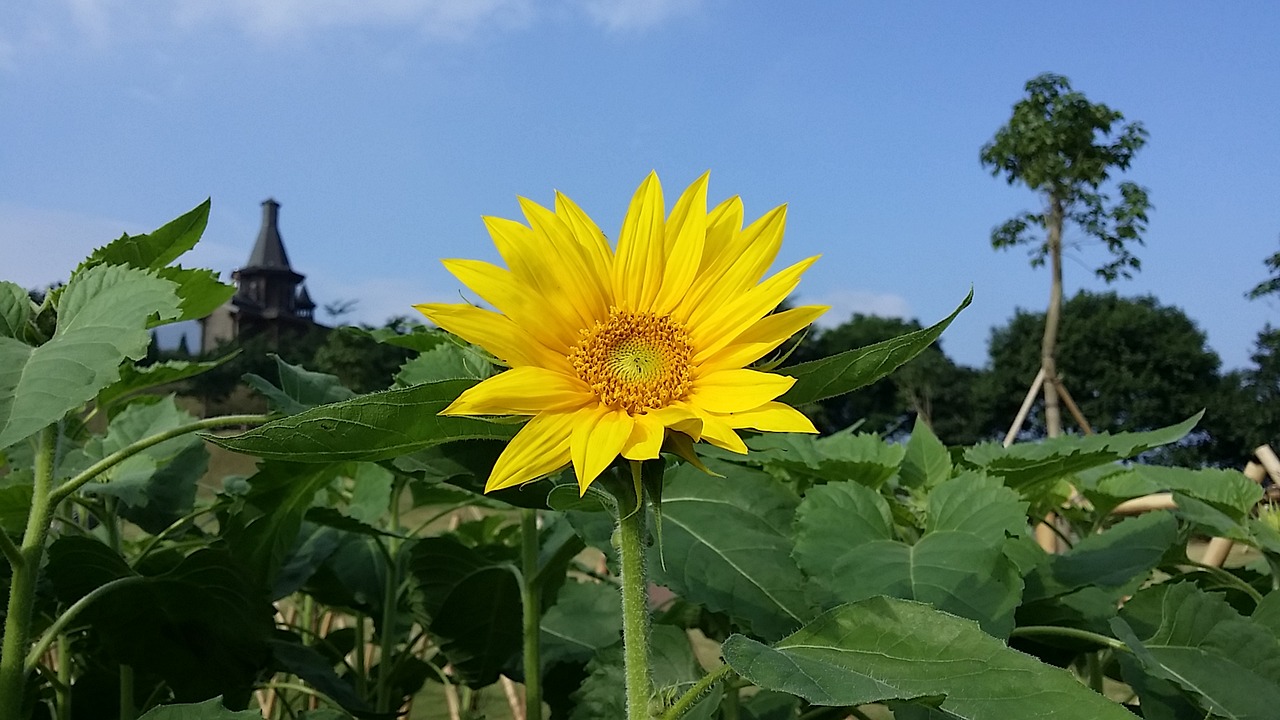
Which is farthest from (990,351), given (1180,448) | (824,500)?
(824,500)

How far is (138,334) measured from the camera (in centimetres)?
39

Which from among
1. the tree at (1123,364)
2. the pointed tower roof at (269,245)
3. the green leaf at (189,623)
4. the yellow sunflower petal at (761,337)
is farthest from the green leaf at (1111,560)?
the pointed tower roof at (269,245)

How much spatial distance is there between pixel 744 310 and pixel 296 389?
1.02 ft

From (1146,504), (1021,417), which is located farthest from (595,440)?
(1021,417)

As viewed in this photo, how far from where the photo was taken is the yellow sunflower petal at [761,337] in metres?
0.37

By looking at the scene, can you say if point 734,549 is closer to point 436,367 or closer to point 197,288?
point 436,367

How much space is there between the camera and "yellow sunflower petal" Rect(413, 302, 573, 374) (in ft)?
1.13

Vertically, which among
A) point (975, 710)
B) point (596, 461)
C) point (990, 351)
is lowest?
point (975, 710)

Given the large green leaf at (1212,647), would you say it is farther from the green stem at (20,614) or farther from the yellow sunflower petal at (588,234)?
the green stem at (20,614)

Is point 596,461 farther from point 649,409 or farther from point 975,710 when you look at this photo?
point 975,710

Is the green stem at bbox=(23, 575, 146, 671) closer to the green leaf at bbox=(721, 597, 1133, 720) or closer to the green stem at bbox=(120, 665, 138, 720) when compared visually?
the green stem at bbox=(120, 665, 138, 720)

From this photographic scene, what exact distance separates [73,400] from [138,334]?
1.6 inches

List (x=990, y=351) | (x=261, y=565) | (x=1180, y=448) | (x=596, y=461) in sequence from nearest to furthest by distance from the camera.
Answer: (x=596, y=461)
(x=261, y=565)
(x=1180, y=448)
(x=990, y=351)

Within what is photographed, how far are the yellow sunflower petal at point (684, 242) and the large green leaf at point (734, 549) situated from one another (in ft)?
0.46
